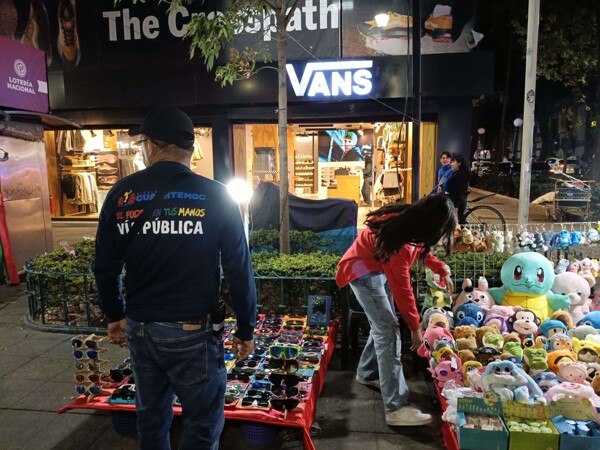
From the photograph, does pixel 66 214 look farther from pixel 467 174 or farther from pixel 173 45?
pixel 467 174

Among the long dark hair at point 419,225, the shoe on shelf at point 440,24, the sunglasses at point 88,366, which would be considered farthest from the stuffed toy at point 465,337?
the shoe on shelf at point 440,24

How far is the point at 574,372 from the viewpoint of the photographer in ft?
11.5

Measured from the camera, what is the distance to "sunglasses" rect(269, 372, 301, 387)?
364 cm

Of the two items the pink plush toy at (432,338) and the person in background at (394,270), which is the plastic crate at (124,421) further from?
the pink plush toy at (432,338)

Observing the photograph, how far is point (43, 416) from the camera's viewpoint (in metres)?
4.08

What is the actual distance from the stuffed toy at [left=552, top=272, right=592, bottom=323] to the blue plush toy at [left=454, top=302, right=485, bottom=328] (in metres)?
0.88

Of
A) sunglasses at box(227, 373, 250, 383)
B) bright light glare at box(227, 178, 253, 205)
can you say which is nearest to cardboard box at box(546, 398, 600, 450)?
sunglasses at box(227, 373, 250, 383)

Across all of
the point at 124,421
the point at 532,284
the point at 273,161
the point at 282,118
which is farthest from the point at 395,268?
the point at 273,161

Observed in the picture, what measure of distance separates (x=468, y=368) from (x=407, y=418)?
0.64 metres

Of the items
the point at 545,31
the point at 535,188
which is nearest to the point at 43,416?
the point at 545,31

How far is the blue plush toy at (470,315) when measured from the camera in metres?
4.43

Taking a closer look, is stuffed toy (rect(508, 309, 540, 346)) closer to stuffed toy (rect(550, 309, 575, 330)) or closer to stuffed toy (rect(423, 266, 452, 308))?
stuffed toy (rect(550, 309, 575, 330))

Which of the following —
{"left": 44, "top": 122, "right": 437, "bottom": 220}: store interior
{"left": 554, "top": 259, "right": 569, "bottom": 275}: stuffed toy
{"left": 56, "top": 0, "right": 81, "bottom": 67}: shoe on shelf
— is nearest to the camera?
{"left": 554, "top": 259, "right": 569, "bottom": 275}: stuffed toy

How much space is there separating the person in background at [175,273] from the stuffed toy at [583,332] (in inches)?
122
